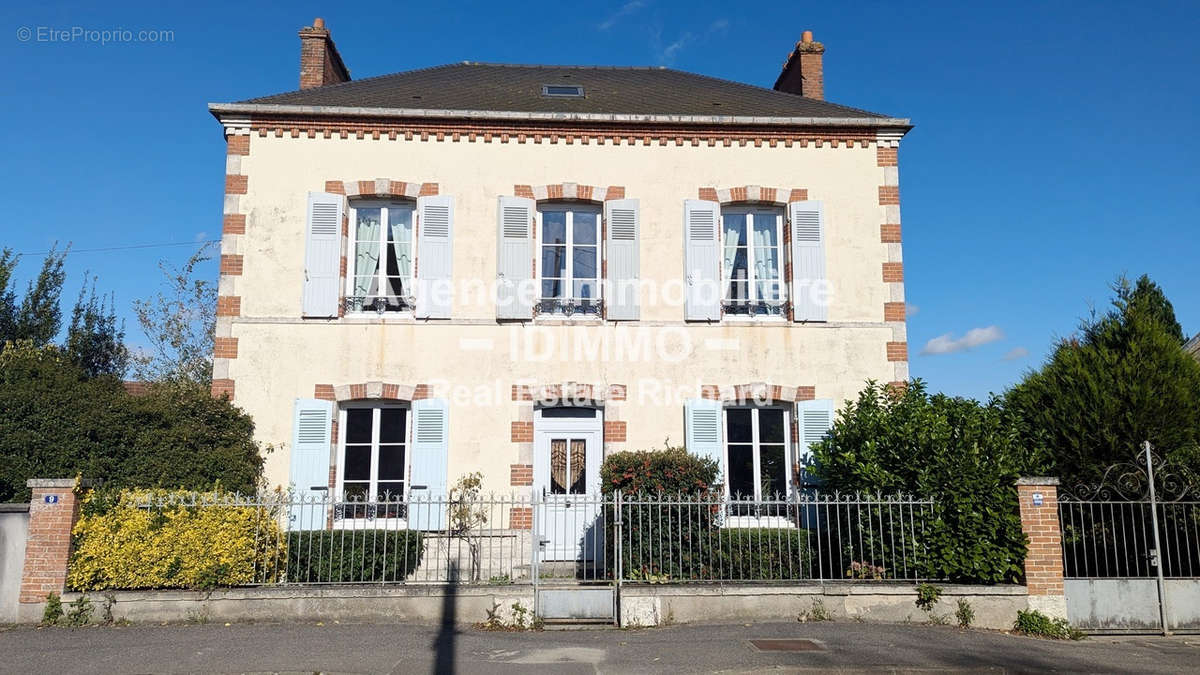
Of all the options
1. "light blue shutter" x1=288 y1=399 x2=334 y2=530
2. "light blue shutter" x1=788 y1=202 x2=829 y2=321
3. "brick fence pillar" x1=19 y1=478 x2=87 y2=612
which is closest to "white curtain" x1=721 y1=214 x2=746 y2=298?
"light blue shutter" x1=788 y1=202 x2=829 y2=321

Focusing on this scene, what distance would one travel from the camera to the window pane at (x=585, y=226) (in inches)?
462

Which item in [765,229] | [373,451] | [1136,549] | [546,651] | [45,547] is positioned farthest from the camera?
[765,229]

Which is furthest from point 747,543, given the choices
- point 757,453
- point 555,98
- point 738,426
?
point 555,98

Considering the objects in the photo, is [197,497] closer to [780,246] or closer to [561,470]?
[561,470]

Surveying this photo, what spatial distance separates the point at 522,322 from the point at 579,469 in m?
2.12

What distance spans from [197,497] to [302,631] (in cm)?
188

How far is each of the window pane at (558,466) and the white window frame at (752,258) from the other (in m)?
2.88

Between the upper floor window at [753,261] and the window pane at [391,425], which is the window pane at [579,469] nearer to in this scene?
the window pane at [391,425]

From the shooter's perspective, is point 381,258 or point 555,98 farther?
point 555,98

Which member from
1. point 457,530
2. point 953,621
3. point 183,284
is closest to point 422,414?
point 457,530

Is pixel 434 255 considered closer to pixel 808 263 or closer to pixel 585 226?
pixel 585 226

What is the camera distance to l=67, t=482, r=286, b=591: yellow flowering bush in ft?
26.1

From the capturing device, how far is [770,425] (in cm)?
1134

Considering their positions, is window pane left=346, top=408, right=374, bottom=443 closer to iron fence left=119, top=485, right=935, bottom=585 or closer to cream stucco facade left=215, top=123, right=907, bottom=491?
cream stucco facade left=215, top=123, right=907, bottom=491
